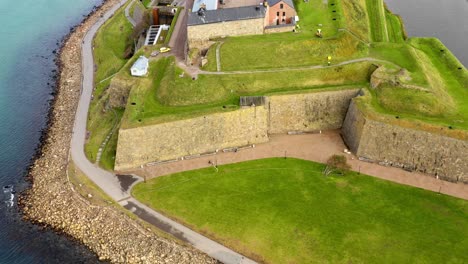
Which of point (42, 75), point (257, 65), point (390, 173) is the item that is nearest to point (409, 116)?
point (390, 173)

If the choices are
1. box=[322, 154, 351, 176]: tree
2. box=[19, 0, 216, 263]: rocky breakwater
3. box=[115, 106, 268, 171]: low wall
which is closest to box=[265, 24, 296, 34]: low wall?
box=[115, 106, 268, 171]: low wall

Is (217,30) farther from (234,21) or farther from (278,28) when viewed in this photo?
(278,28)

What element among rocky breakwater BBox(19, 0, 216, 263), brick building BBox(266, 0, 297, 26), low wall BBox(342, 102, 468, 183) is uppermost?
brick building BBox(266, 0, 297, 26)

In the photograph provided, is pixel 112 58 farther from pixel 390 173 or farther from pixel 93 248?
pixel 390 173

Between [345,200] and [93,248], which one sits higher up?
[345,200]

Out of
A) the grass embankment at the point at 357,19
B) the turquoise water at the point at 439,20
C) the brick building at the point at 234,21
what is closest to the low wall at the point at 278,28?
the brick building at the point at 234,21

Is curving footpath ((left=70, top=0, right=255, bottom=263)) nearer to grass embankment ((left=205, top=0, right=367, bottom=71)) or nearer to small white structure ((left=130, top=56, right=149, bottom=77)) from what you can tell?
small white structure ((left=130, top=56, right=149, bottom=77))

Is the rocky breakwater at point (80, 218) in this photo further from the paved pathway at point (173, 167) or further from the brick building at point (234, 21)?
the brick building at point (234, 21)
